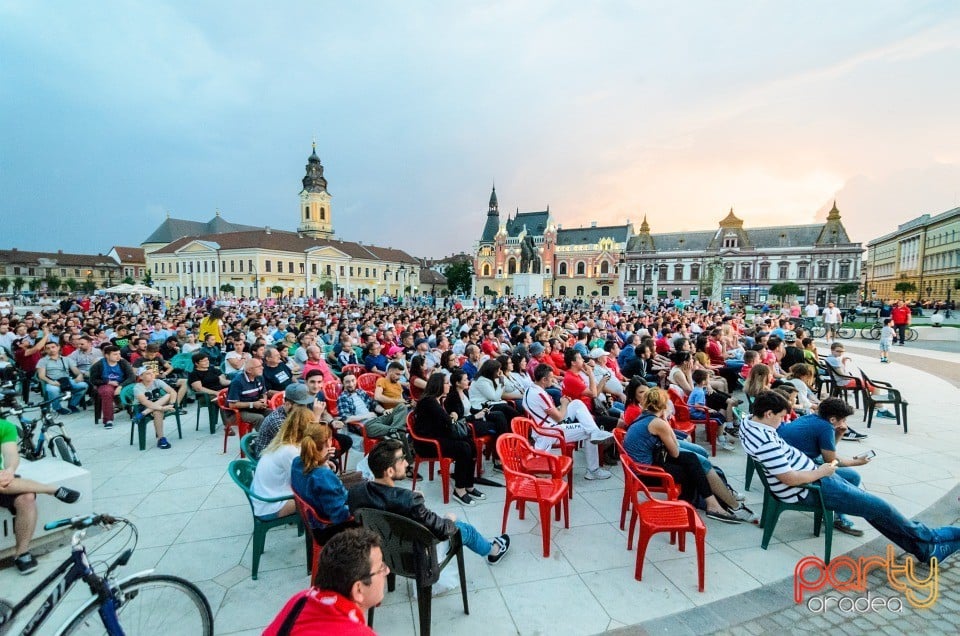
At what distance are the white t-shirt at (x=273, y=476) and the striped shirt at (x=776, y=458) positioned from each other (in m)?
3.93

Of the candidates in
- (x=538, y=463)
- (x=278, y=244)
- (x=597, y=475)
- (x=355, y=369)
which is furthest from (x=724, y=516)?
(x=278, y=244)

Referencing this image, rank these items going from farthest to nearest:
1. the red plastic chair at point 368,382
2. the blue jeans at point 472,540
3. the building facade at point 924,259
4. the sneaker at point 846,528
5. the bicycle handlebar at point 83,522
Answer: the building facade at point 924,259
the red plastic chair at point 368,382
the sneaker at point 846,528
the blue jeans at point 472,540
the bicycle handlebar at point 83,522

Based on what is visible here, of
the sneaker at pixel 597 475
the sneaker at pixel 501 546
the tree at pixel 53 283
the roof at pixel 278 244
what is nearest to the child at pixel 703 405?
the sneaker at pixel 597 475

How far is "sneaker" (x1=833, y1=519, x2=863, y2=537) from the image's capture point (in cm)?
402

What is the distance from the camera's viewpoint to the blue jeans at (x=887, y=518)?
3.39m

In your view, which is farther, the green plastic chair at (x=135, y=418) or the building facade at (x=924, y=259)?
the building facade at (x=924, y=259)

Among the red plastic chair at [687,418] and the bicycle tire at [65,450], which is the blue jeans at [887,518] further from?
the bicycle tire at [65,450]

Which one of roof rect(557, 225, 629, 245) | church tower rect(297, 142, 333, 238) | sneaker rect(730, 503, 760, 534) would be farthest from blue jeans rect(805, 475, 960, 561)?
church tower rect(297, 142, 333, 238)

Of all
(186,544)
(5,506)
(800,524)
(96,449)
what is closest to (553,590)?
(800,524)

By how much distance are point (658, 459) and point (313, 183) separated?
87343mm

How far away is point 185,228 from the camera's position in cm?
8425

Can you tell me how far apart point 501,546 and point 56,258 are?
121 metres

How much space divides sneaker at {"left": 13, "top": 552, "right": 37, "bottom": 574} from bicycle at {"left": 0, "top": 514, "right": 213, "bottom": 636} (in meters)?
1.64

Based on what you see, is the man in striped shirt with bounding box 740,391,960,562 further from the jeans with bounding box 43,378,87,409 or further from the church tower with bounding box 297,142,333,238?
the church tower with bounding box 297,142,333,238
